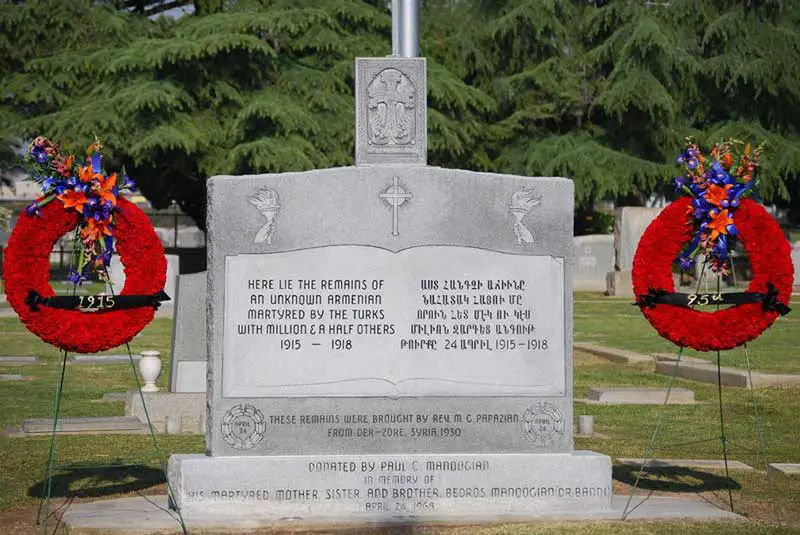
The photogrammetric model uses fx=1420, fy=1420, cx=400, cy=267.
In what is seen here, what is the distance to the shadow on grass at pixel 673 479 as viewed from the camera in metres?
10.4

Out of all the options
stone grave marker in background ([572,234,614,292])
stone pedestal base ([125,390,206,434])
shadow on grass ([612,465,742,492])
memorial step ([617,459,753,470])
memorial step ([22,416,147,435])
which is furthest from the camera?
stone grave marker in background ([572,234,614,292])

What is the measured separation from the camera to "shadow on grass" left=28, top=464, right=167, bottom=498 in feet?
33.3

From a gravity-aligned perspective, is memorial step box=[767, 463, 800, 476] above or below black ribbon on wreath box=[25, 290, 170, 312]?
below

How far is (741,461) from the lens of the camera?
39.0ft

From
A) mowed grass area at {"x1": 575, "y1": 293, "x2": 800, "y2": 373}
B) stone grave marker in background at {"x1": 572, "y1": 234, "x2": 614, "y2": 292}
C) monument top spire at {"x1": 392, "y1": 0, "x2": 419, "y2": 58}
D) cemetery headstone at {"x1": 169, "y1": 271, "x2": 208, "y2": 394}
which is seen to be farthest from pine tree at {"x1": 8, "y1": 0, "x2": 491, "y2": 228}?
monument top spire at {"x1": 392, "y1": 0, "x2": 419, "y2": 58}

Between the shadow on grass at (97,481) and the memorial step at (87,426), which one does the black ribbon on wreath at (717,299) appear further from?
the memorial step at (87,426)

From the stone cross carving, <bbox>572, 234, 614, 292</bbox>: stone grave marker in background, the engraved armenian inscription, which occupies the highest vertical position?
<bbox>572, 234, 614, 292</bbox>: stone grave marker in background

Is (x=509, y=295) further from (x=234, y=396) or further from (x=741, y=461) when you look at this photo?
(x=741, y=461)

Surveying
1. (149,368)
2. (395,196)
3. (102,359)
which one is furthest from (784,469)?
(102,359)

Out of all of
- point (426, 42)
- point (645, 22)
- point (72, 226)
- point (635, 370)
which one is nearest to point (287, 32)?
point (426, 42)

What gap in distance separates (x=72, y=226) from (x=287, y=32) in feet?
107

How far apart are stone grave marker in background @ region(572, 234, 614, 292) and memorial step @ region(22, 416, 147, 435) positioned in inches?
1113

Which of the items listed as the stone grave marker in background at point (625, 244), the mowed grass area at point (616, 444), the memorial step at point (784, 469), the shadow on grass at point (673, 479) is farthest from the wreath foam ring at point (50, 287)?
the stone grave marker in background at point (625, 244)

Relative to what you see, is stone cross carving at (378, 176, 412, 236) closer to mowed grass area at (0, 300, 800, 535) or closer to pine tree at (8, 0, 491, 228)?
mowed grass area at (0, 300, 800, 535)
